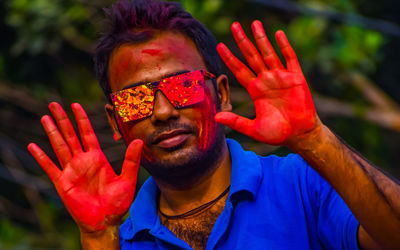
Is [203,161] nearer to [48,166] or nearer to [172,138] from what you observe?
[172,138]

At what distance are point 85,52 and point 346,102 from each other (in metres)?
3.75

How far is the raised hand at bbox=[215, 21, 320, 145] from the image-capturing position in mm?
1703

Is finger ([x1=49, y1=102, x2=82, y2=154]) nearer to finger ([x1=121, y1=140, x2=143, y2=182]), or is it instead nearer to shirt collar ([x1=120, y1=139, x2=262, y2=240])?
finger ([x1=121, y1=140, x2=143, y2=182])

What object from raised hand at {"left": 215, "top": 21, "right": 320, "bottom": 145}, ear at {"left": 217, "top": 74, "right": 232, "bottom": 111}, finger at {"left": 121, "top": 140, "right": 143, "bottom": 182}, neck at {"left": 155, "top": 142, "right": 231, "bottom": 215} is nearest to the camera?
raised hand at {"left": 215, "top": 21, "right": 320, "bottom": 145}

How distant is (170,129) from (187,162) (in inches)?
5.8

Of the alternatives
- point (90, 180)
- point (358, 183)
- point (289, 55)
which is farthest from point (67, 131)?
point (358, 183)

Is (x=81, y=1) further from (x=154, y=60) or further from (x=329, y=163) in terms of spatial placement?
(x=329, y=163)

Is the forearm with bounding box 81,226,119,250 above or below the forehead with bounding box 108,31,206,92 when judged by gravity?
below

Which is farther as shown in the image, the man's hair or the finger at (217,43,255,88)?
the man's hair

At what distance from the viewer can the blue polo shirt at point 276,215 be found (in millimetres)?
1816

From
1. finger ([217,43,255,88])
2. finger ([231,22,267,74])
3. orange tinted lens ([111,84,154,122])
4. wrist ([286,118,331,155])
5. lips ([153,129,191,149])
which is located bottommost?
lips ([153,129,191,149])

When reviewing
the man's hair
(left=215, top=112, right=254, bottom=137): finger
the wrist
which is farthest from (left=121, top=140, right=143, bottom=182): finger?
the wrist

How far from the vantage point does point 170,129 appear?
6.79 feet

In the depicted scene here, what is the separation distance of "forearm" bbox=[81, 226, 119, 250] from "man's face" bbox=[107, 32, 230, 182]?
1.01 feet
